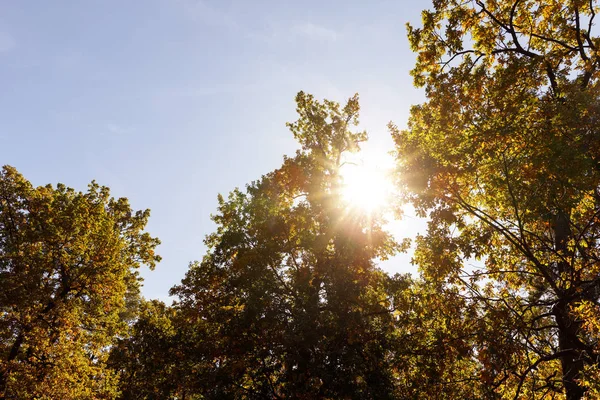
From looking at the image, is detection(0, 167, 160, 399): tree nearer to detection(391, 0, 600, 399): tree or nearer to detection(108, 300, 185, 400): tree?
detection(108, 300, 185, 400): tree

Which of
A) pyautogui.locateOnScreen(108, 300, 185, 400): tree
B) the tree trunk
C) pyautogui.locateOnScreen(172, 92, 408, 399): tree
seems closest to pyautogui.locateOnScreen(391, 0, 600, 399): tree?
the tree trunk

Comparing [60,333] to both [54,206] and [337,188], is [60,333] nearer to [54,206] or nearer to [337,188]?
[54,206]

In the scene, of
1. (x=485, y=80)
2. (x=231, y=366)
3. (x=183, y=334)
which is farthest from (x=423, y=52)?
(x=183, y=334)

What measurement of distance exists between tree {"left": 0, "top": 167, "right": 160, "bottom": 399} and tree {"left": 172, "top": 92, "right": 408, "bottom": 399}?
4851 mm

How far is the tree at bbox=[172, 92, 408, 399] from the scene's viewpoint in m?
13.5

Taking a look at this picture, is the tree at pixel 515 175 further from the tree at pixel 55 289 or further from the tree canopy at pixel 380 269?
the tree at pixel 55 289

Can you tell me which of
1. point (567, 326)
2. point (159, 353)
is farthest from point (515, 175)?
point (159, 353)

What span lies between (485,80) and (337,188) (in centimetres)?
971

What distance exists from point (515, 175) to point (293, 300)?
30.3ft

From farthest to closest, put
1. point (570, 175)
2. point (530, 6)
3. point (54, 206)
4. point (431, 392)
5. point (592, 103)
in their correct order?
point (54, 206) → point (530, 6) → point (431, 392) → point (592, 103) → point (570, 175)

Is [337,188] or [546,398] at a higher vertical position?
[337,188]

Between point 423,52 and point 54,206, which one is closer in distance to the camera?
point 423,52

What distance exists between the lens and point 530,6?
11867mm


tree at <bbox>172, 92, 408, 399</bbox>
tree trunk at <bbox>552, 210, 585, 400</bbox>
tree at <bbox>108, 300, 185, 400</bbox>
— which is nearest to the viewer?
tree trunk at <bbox>552, 210, 585, 400</bbox>
